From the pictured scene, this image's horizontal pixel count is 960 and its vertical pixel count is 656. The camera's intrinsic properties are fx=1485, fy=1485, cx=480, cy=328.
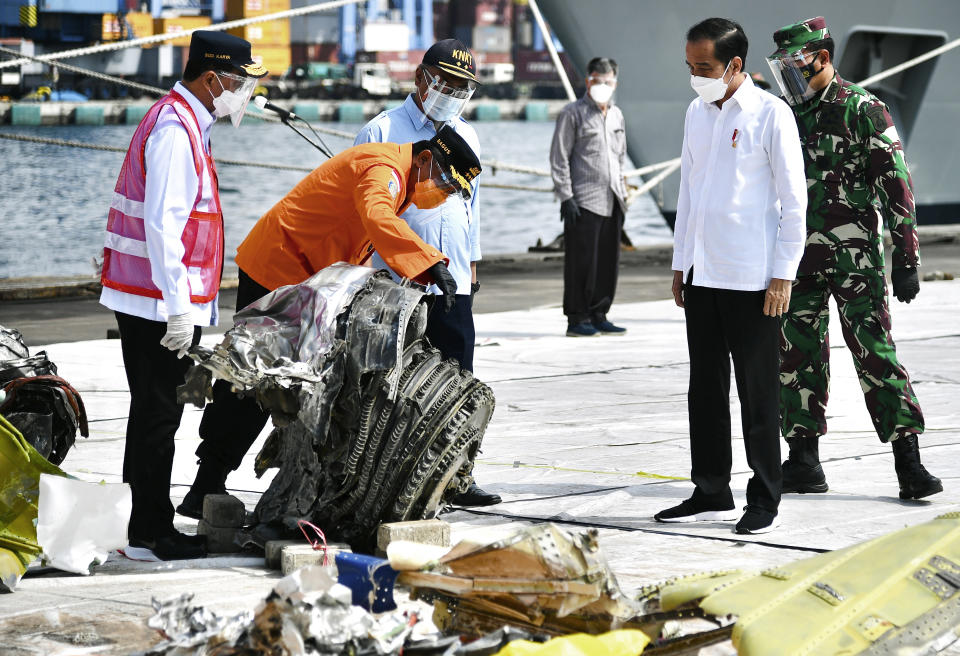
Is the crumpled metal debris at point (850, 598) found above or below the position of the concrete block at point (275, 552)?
above

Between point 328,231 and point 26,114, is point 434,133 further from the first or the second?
point 26,114

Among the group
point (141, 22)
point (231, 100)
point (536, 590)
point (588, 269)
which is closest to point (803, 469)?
point (536, 590)

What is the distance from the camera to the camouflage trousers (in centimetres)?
568

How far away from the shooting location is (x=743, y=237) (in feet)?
17.0

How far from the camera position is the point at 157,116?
16.0ft

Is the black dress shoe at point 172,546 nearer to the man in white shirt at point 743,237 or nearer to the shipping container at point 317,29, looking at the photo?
the man in white shirt at point 743,237

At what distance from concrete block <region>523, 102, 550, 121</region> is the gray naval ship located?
3289 inches

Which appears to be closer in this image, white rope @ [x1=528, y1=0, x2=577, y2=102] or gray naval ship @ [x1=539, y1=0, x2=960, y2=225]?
white rope @ [x1=528, y1=0, x2=577, y2=102]

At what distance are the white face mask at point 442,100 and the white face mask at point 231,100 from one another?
36.0 inches

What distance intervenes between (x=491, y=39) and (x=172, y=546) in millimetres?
129050

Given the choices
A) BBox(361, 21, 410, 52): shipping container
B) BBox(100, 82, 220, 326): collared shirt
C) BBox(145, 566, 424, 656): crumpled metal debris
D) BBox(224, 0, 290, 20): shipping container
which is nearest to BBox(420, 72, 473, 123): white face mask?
BBox(100, 82, 220, 326): collared shirt

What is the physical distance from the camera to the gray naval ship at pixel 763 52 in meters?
16.4

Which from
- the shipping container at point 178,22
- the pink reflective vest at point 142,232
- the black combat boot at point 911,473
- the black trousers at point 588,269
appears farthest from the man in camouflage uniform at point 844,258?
the shipping container at point 178,22

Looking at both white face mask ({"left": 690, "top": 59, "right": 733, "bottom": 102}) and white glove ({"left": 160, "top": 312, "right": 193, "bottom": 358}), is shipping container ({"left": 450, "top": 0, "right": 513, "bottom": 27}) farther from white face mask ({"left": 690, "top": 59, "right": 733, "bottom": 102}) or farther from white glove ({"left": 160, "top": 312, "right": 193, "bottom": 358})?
white glove ({"left": 160, "top": 312, "right": 193, "bottom": 358})
